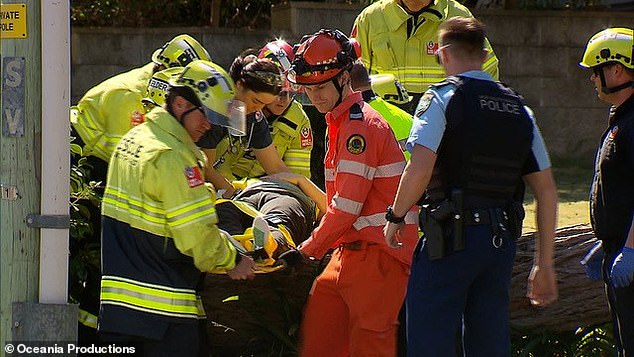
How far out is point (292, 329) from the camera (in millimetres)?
6246

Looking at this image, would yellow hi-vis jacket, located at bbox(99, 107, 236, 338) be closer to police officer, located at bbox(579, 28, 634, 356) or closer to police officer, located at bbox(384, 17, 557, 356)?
police officer, located at bbox(384, 17, 557, 356)

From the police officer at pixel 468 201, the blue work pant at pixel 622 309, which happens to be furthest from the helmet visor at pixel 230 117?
the blue work pant at pixel 622 309

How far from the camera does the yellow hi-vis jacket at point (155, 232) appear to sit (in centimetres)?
460

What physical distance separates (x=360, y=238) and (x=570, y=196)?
5.53m

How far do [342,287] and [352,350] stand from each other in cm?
30

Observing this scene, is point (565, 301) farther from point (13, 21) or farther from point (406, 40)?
point (13, 21)

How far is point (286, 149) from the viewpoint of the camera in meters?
6.84

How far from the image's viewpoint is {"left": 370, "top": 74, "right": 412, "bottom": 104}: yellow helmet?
21.7 feet

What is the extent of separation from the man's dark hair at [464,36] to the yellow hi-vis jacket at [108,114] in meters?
2.13

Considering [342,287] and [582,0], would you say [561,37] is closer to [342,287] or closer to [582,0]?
[582,0]

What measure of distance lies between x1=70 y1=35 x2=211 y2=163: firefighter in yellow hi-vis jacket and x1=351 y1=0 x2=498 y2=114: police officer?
4.08 ft

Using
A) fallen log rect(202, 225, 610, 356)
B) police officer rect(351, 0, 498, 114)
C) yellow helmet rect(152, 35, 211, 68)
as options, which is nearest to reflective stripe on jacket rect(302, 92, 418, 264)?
fallen log rect(202, 225, 610, 356)

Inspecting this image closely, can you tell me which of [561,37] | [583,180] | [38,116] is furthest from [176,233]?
[561,37]

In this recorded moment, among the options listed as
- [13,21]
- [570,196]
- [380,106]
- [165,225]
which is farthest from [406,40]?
[570,196]
